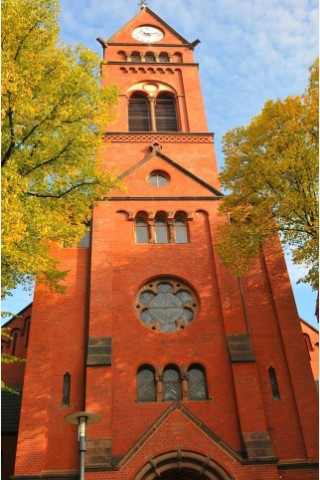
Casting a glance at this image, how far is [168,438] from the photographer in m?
13.3

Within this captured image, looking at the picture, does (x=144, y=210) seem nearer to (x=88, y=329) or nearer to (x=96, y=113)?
(x=88, y=329)

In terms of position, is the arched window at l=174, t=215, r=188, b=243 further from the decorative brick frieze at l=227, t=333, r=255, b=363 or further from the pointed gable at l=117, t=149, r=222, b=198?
the decorative brick frieze at l=227, t=333, r=255, b=363

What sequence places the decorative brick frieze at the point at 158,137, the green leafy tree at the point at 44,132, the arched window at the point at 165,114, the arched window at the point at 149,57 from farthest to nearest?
the arched window at the point at 149,57, the arched window at the point at 165,114, the decorative brick frieze at the point at 158,137, the green leafy tree at the point at 44,132

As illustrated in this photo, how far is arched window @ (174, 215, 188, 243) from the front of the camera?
722 inches

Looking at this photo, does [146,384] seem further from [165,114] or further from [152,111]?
[165,114]

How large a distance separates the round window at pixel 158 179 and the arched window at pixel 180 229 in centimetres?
199

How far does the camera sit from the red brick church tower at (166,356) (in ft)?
43.4

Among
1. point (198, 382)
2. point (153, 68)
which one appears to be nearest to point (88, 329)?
point (198, 382)

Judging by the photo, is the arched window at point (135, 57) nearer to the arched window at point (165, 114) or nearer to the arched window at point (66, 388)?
the arched window at point (165, 114)

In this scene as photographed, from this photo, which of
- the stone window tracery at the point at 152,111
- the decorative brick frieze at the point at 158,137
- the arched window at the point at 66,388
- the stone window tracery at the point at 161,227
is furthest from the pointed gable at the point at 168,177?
the arched window at the point at 66,388

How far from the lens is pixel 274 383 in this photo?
15.1 m

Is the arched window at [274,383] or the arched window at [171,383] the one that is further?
the arched window at [274,383]

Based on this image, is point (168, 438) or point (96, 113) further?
point (168, 438)

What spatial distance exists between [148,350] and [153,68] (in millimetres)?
17346
